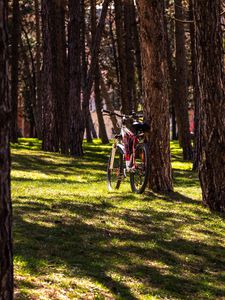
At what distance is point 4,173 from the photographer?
4.08 meters

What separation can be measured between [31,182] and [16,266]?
26.2 ft

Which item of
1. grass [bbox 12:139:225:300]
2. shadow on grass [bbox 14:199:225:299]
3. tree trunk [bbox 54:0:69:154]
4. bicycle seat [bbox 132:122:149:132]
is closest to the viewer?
grass [bbox 12:139:225:300]

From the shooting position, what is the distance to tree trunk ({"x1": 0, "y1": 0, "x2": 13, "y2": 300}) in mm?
4031

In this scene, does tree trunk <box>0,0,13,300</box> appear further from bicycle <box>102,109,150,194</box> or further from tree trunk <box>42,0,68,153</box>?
tree trunk <box>42,0,68,153</box>

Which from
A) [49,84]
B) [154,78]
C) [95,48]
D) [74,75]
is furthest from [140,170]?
[95,48]

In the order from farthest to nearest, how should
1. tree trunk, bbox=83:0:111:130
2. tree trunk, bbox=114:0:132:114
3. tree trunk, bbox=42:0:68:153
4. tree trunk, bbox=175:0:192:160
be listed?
tree trunk, bbox=114:0:132:114 → tree trunk, bbox=83:0:111:130 → tree trunk, bbox=42:0:68:153 → tree trunk, bbox=175:0:192:160

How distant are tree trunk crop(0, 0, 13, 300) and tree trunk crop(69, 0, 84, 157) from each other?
21.1m

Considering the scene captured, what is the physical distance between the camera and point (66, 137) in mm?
27125

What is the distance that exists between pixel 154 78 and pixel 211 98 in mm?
1994

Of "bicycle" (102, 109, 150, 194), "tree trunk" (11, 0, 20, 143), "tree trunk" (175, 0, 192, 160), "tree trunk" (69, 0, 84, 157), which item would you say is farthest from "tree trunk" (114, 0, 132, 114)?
"bicycle" (102, 109, 150, 194)

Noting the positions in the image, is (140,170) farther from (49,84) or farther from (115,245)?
(49,84)

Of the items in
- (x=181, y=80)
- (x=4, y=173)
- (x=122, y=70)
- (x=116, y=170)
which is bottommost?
(x=116, y=170)

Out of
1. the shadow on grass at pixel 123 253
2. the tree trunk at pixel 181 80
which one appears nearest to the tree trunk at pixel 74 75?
the tree trunk at pixel 181 80

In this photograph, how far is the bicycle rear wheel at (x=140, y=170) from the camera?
39.0 feet
